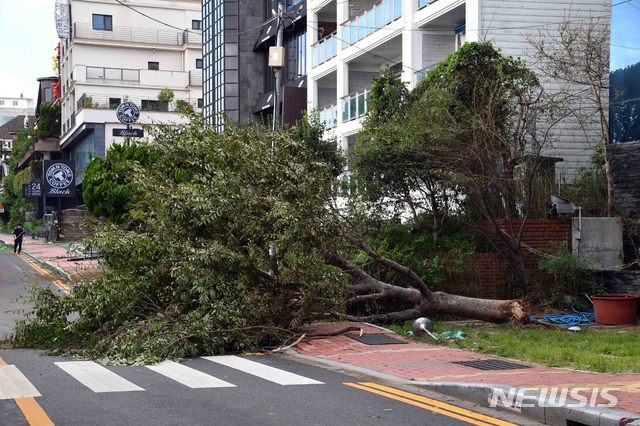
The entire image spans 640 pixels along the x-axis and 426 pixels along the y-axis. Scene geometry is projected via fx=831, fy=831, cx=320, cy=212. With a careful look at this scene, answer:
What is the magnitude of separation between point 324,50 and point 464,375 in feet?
88.2

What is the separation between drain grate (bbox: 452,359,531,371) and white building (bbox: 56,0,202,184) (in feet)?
169

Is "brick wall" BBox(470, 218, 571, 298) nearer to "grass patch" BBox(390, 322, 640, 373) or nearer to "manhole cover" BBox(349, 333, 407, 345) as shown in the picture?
"grass patch" BBox(390, 322, 640, 373)

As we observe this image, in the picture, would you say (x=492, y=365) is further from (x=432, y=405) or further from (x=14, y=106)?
(x=14, y=106)

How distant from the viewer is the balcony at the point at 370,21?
29250mm

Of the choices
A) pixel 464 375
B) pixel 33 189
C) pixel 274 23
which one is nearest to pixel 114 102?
pixel 33 189

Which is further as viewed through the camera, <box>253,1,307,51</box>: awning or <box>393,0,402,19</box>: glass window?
<box>253,1,307,51</box>: awning

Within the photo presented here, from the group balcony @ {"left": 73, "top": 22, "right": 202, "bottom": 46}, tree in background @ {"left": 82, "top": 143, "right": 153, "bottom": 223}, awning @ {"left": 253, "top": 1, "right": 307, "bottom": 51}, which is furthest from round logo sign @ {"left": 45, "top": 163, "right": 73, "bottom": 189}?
tree in background @ {"left": 82, "top": 143, "right": 153, "bottom": 223}

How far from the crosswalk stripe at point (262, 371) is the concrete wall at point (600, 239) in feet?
31.8

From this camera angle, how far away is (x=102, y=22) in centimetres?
6556

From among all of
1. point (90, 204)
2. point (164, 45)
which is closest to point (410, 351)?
point (90, 204)

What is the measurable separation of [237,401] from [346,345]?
489 centimetres

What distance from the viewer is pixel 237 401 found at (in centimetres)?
910

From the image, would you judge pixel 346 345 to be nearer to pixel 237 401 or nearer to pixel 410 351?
pixel 410 351

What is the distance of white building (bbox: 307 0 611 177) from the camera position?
81.0ft
